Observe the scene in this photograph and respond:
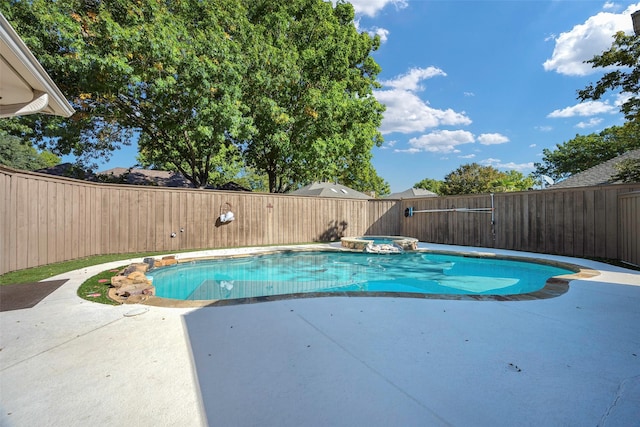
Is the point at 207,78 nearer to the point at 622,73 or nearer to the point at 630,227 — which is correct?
the point at 630,227

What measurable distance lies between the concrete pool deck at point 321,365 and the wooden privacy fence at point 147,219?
10.6 ft

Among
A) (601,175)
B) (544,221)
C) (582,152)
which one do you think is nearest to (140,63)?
(544,221)

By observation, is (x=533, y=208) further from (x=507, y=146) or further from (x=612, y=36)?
(x=507, y=146)

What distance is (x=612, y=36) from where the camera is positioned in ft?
25.8

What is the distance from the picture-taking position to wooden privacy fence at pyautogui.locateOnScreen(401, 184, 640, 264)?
6.49 meters

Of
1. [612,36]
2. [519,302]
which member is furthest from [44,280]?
[612,36]

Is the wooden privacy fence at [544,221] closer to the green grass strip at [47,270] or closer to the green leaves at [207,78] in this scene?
the green leaves at [207,78]

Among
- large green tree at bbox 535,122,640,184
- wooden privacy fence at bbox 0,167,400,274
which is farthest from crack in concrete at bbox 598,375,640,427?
large green tree at bbox 535,122,640,184

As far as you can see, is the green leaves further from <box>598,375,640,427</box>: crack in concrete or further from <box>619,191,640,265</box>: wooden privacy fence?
<box>598,375,640,427</box>: crack in concrete

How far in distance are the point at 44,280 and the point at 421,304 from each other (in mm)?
5213

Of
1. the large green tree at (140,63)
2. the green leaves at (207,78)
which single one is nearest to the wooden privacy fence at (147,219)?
the green leaves at (207,78)

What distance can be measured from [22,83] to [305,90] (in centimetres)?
→ 1008

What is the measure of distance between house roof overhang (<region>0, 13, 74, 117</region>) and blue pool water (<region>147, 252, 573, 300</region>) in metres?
2.98

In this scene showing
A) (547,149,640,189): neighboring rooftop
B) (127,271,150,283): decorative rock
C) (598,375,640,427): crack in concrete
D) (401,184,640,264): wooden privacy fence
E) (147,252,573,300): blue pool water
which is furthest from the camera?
(547,149,640,189): neighboring rooftop
